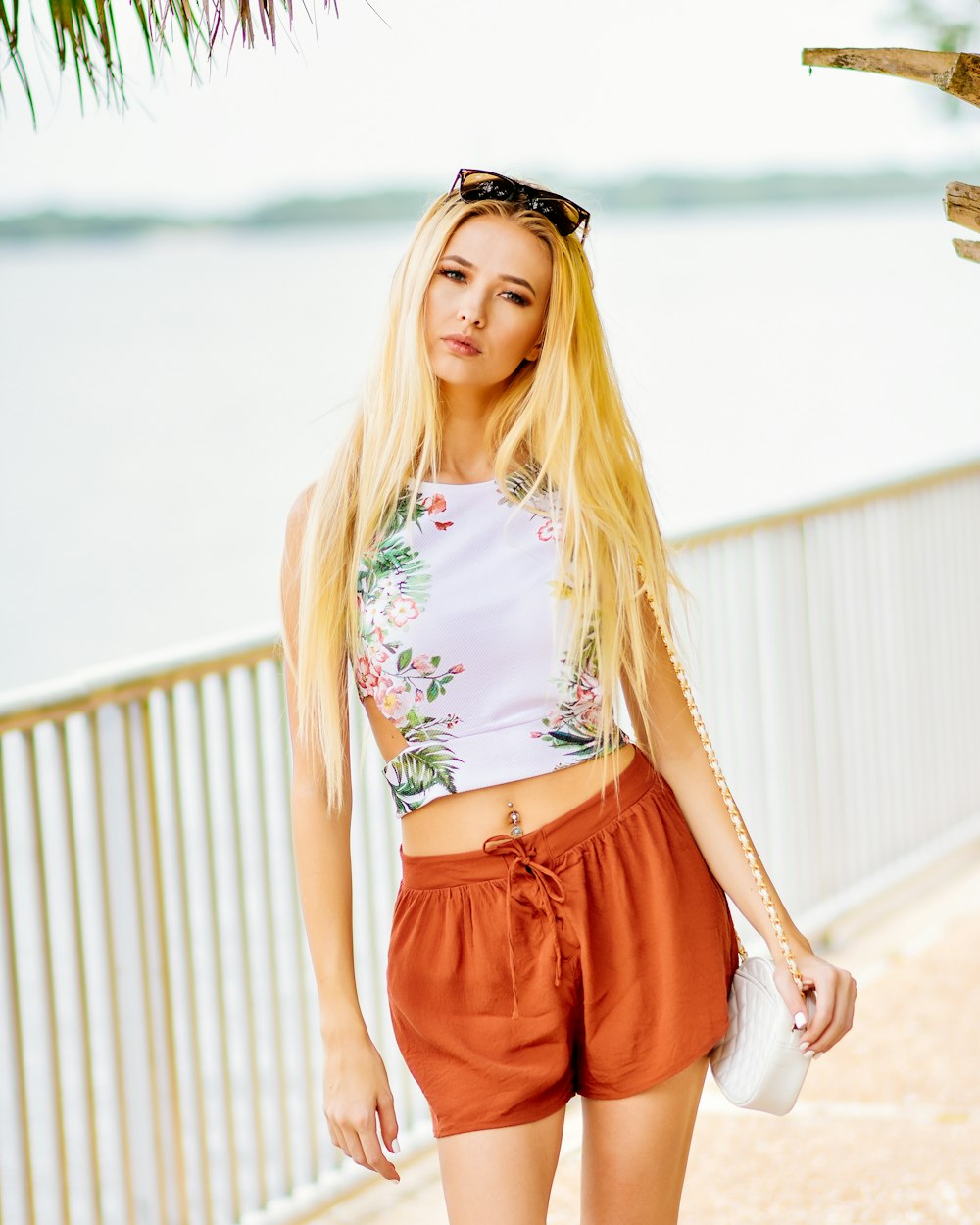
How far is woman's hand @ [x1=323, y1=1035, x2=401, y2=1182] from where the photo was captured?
1.79 metres

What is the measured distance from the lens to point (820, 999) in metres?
1.87

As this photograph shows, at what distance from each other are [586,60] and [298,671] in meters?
34.0

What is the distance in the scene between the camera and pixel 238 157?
107 feet

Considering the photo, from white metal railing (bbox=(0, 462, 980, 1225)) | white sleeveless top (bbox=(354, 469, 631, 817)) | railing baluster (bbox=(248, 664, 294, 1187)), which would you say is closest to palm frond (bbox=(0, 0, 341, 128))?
white sleeveless top (bbox=(354, 469, 631, 817))

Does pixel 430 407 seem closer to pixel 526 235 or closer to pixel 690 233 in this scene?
pixel 526 235

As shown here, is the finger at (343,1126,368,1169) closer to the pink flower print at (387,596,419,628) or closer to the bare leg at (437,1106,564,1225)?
the bare leg at (437,1106,564,1225)

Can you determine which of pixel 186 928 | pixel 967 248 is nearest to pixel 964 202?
pixel 967 248

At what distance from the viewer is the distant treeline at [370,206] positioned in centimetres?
2552

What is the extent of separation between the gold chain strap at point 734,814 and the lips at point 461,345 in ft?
1.17

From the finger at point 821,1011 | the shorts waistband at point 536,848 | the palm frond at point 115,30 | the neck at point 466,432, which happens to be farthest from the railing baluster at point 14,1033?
the finger at point 821,1011

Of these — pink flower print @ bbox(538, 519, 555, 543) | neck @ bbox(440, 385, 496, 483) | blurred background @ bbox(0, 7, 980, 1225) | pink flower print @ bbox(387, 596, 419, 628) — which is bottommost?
blurred background @ bbox(0, 7, 980, 1225)

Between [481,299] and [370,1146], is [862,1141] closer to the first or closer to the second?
[370,1146]

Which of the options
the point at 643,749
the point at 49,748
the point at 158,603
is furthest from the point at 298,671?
the point at 158,603

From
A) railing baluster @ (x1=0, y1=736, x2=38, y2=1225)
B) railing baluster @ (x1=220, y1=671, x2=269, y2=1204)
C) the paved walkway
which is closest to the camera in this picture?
railing baluster @ (x1=0, y1=736, x2=38, y2=1225)
